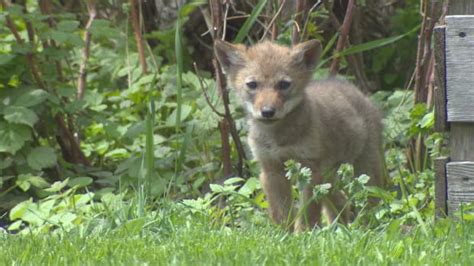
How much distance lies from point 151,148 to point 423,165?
2262 mm

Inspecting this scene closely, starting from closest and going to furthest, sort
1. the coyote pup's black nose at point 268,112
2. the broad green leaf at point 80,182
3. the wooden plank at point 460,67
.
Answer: the wooden plank at point 460,67 → the coyote pup's black nose at point 268,112 → the broad green leaf at point 80,182

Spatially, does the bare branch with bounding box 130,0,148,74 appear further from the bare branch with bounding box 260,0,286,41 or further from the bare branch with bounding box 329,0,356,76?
the bare branch with bounding box 329,0,356,76

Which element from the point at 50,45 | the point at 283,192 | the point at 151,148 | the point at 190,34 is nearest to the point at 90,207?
the point at 151,148

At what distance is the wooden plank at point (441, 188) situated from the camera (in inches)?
231

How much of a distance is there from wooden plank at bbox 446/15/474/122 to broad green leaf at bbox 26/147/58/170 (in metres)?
3.50

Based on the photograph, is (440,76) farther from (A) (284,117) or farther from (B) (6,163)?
(B) (6,163)

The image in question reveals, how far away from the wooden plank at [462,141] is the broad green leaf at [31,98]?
3453 mm

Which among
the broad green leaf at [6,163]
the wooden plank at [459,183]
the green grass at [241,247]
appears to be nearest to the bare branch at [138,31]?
the broad green leaf at [6,163]

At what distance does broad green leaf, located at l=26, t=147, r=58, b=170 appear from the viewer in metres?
8.07

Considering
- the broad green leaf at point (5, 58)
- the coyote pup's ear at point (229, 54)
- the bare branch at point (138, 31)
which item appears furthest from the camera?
the bare branch at point (138, 31)

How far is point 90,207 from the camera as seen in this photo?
677 centimetres

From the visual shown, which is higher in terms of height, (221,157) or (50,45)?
(50,45)

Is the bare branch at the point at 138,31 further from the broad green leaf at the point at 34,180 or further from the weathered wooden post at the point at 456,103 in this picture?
the weathered wooden post at the point at 456,103

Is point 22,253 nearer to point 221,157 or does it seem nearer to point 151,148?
point 151,148
